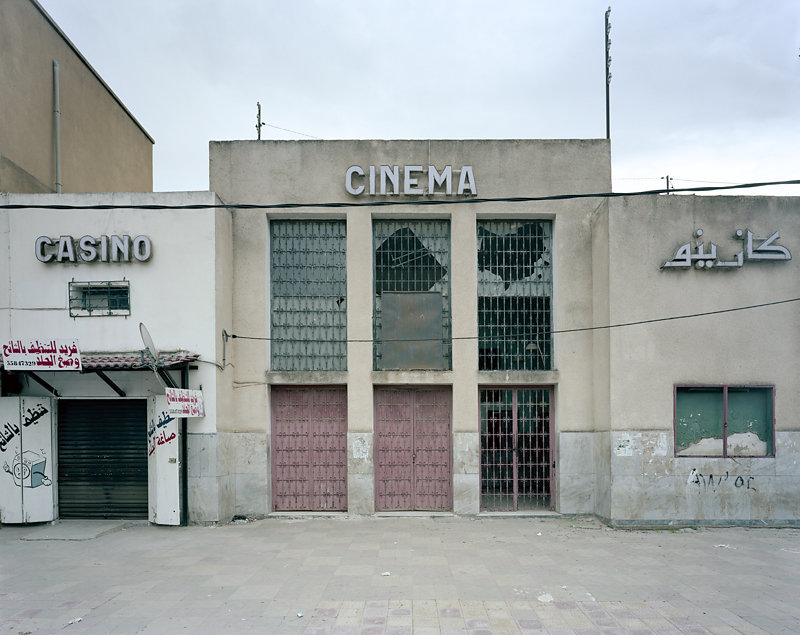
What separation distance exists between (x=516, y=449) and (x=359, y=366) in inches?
148

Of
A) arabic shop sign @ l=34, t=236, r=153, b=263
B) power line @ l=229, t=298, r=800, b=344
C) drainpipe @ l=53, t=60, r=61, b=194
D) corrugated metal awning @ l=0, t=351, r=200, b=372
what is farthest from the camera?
drainpipe @ l=53, t=60, r=61, b=194

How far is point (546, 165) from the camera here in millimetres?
12672

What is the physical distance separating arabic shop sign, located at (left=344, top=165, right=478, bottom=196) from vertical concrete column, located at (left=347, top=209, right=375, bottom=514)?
562 mm

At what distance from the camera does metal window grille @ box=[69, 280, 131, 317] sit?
1179 cm

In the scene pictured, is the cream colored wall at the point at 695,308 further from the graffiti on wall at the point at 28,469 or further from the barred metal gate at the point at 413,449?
the graffiti on wall at the point at 28,469

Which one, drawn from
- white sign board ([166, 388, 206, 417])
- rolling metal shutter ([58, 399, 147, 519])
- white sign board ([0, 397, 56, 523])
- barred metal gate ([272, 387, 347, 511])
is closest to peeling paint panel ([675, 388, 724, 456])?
barred metal gate ([272, 387, 347, 511])

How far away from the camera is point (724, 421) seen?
1154 centimetres

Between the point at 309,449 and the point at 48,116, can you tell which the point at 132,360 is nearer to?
the point at 309,449

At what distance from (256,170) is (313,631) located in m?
9.22

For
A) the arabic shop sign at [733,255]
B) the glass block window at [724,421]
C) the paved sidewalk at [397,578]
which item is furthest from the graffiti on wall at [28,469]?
the arabic shop sign at [733,255]

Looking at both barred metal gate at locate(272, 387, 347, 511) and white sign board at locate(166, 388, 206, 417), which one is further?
barred metal gate at locate(272, 387, 347, 511)

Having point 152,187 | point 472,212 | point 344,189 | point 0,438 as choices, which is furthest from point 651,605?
point 152,187

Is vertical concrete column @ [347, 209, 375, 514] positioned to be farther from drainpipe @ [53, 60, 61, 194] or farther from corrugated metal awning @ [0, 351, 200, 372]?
drainpipe @ [53, 60, 61, 194]

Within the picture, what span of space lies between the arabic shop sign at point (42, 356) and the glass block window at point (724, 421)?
11.2 meters
